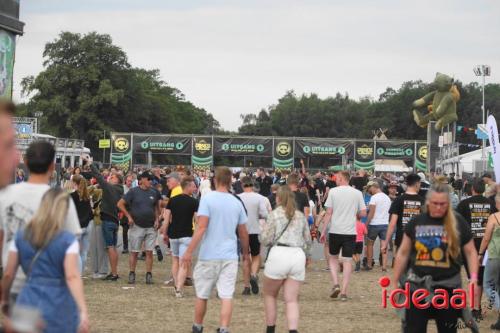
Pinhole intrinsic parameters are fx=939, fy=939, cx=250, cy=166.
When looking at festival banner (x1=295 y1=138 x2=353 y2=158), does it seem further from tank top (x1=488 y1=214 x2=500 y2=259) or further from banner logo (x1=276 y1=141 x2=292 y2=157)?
tank top (x1=488 y1=214 x2=500 y2=259)

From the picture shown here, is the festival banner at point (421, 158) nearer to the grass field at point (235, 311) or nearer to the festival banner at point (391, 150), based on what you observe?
the festival banner at point (391, 150)

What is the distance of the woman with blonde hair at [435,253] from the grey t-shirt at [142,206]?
8018 mm

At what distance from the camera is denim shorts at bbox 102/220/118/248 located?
15.4 m

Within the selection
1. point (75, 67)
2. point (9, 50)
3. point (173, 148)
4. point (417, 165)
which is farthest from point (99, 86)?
point (9, 50)

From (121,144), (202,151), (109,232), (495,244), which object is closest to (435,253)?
(495,244)

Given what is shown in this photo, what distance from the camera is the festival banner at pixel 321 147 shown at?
Result: 4900 cm

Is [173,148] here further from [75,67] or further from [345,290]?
[75,67]

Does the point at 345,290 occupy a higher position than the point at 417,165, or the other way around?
the point at 417,165

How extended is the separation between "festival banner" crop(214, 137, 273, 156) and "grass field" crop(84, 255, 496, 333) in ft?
110

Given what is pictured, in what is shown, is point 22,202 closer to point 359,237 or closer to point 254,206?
point 254,206

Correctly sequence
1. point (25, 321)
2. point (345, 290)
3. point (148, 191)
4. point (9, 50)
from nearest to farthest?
point (25, 321), point (345, 290), point (148, 191), point (9, 50)

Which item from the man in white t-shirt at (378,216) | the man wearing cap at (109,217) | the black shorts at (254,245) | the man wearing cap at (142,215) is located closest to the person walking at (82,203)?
the man wearing cap at (142,215)

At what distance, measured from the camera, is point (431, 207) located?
23.5 feet

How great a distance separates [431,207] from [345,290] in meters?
6.81
